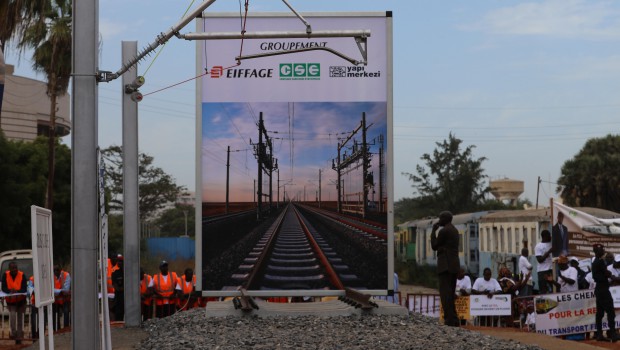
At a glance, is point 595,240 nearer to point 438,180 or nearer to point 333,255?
point 333,255

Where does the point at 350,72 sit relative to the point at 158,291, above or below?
above

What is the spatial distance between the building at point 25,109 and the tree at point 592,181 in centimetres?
3362

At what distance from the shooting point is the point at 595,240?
23.2m

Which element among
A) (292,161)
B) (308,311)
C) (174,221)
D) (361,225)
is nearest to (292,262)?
(308,311)

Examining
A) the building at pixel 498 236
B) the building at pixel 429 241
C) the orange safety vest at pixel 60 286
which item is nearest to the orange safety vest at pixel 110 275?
the orange safety vest at pixel 60 286

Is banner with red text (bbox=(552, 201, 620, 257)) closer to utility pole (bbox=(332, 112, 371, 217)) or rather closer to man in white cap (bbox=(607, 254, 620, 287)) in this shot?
man in white cap (bbox=(607, 254, 620, 287))

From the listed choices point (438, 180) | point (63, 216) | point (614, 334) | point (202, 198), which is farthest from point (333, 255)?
point (438, 180)

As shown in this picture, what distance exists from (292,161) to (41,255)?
Result: 803 cm

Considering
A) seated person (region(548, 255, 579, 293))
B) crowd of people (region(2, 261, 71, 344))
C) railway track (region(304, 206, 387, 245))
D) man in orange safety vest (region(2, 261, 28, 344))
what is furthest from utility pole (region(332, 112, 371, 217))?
man in orange safety vest (region(2, 261, 28, 344))

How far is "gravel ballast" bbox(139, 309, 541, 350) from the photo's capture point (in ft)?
43.9

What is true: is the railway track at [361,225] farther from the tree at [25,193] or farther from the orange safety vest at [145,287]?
the tree at [25,193]

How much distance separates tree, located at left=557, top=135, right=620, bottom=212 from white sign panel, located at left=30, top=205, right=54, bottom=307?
2377 inches

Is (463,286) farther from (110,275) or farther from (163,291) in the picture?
(110,275)

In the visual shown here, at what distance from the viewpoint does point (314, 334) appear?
14.7 meters
